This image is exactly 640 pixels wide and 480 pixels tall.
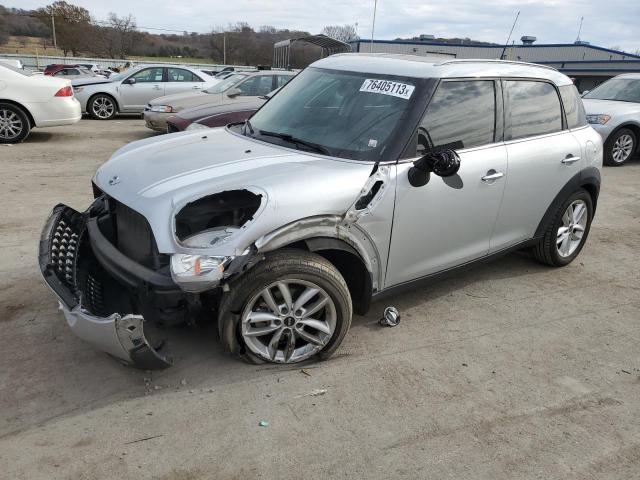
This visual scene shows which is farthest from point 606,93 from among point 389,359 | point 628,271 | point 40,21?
point 40,21

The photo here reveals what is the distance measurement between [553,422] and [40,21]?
206 ft

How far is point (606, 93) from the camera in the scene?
11.1 meters

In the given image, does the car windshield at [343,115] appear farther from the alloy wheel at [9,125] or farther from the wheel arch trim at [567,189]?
the alloy wheel at [9,125]

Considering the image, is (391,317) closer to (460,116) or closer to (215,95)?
(460,116)

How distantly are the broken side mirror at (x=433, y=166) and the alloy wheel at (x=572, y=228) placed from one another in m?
1.98

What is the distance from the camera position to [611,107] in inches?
399

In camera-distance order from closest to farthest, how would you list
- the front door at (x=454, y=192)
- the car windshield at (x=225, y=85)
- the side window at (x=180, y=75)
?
the front door at (x=454, y=192)
the car windshield at (x=225, y=85)
the side window at (x=180, y=75)

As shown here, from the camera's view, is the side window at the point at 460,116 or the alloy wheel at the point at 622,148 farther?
the alloy wheel at the point at 622,148

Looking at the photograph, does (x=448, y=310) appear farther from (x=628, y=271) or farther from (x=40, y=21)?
(x=40, y=21)

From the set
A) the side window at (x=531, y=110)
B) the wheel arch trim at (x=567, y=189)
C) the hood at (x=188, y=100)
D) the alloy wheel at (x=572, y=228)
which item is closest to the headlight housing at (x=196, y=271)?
the side window at (x=531, y=110)

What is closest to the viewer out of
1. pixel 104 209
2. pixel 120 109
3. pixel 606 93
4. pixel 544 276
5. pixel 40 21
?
pixel 104 209

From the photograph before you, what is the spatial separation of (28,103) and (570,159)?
9269 millimetres

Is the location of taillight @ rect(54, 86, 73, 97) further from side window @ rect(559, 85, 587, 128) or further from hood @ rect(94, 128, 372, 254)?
side window @ rect(559, 85, 587, 128)

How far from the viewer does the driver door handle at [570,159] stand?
4438mm
